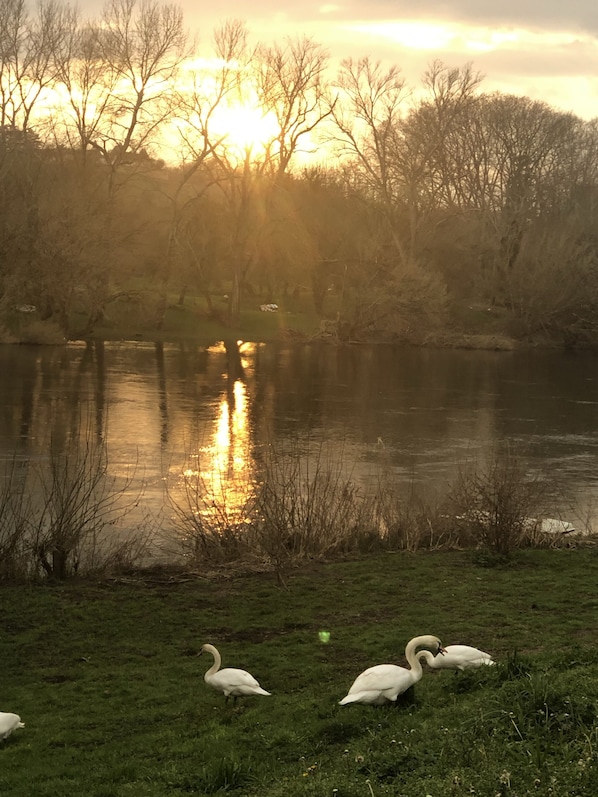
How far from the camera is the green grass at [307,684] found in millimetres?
5734

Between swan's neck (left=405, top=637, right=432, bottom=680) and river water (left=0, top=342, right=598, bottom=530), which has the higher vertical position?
swan's neck (left=405, top=637, right=432, bottom=680)

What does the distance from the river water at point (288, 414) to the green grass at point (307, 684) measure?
5.18 metres

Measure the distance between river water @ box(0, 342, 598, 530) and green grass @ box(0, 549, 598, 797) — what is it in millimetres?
5178

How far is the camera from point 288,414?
1268 inches

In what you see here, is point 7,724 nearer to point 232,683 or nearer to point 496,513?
point 232,683

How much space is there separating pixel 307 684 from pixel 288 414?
23345 millimetres

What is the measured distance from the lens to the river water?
2291 cm

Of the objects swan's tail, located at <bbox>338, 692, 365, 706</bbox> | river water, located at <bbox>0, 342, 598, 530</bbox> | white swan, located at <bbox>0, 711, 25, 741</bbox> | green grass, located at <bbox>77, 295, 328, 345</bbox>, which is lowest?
river water, located at <bbox>0, 342, 598, 530</bbox>

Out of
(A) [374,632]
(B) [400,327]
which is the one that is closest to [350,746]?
(A) [374,632]

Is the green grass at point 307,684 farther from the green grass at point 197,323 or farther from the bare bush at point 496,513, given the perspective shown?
the green grass at point 197,323

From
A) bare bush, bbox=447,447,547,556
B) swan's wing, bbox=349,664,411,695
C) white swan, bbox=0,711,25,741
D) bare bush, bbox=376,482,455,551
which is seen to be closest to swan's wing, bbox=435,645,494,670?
swan's wing, bbox=349,664,411,695

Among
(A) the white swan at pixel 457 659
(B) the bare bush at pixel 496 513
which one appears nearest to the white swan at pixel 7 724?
(A) the white swan at pixel 457 659

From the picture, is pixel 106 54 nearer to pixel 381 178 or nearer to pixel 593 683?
Result: pixel 381 178

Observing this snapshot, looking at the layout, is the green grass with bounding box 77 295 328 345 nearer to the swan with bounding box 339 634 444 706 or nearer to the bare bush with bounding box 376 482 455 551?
the bare bush with bounding box 376 482 455 551
